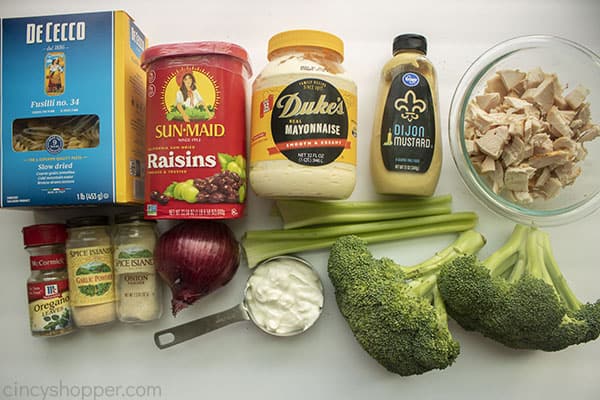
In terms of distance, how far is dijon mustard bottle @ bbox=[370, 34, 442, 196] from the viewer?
925 millimetres

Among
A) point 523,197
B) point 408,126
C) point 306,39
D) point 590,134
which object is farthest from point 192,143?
point 590,134

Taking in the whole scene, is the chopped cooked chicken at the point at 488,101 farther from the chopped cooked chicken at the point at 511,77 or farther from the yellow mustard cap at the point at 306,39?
the yellow mustard cap at the point at 306,39

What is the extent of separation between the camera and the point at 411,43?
940mm

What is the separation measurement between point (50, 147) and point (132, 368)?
19.7 inches

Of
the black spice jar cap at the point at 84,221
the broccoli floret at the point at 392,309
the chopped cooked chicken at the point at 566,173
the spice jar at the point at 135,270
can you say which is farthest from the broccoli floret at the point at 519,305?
the black spice jar cap at the point at 84,221

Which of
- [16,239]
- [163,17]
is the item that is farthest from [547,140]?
[16,239]

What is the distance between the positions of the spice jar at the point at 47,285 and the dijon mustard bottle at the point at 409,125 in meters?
0.68

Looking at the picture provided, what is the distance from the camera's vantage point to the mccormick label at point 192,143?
87 centimetres

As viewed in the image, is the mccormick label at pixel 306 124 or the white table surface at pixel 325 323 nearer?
the mccormick label at pixel 306 124

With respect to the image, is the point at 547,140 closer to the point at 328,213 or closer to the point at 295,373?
the point at 328,213

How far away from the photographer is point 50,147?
0.89 metres

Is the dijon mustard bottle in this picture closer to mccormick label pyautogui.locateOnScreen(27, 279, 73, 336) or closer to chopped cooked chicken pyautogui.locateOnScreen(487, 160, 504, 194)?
chopped cooked chicken pyautogui.locateOnScreen(487, 160, 504, 194)

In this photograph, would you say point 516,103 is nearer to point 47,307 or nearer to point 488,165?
point 488,165

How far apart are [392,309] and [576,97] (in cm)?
54
